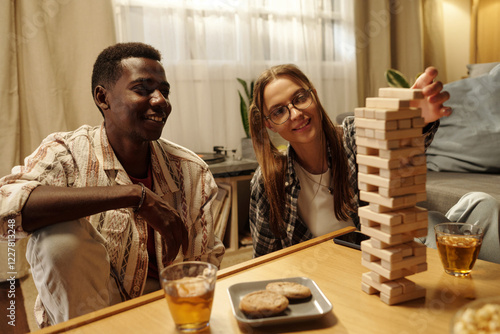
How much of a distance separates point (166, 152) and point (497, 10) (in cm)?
309

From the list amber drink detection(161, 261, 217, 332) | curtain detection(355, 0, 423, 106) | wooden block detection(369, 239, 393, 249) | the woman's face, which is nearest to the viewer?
amber drink detection(161, 261, 217, 332)

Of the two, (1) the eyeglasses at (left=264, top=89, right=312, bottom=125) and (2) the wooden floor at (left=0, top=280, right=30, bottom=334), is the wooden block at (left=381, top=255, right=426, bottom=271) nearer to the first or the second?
(1) the eyeglasses at (left=264, top=89, right=312, bottom=125)

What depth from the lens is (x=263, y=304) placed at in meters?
0.81

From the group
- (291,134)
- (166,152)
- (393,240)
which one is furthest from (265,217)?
(393,240)

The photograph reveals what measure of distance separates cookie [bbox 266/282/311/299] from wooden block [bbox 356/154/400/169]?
272 millimetres

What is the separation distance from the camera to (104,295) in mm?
1094

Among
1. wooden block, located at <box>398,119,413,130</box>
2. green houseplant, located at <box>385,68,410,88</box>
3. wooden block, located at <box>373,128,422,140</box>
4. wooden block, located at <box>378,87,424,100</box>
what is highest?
green houseplant, located at <box>385,68,410,88</box>

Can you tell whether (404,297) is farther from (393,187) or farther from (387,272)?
(393,187)

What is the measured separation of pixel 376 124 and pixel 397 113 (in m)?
0.04

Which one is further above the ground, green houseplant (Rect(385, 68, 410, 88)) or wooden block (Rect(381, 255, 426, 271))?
green houseplant (Rect(385, 68, 410, 88))

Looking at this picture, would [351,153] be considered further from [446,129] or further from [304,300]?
[446,129]

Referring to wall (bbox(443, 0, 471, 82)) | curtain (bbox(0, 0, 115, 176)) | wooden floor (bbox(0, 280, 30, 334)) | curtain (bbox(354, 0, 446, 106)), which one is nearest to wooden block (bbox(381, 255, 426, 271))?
wooden floor (bbox(0, 280, 30, 334))

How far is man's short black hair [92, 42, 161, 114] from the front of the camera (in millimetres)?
1397

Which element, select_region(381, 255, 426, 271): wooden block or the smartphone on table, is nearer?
select_region(381, 255, 426, 271): wooden block
